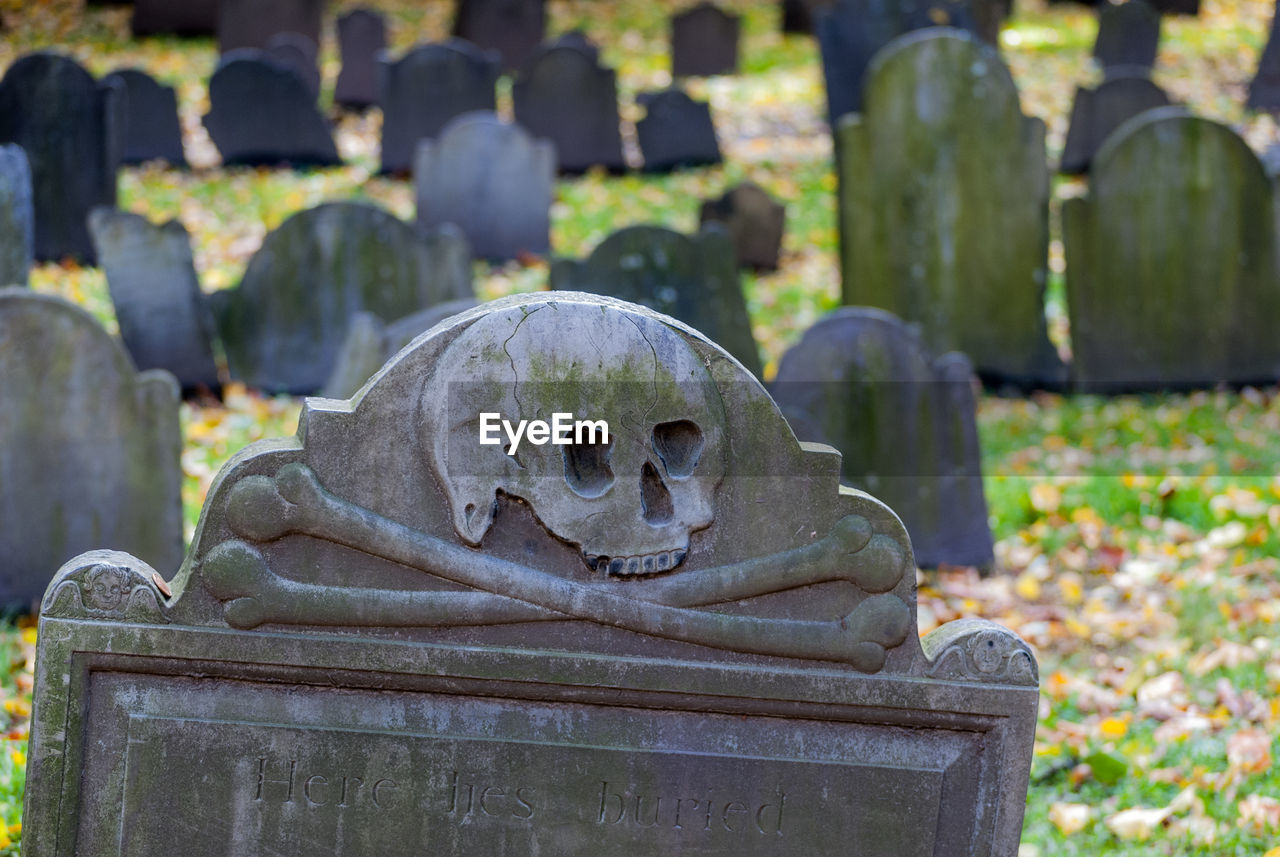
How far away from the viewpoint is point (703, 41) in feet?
52.5

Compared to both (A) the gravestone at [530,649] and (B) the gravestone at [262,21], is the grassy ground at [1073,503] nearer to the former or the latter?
(B) the gravestone at [262,21]

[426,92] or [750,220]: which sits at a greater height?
[426,92]

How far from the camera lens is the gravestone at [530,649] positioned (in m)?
2.77

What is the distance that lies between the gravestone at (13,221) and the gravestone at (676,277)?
236 centimetres

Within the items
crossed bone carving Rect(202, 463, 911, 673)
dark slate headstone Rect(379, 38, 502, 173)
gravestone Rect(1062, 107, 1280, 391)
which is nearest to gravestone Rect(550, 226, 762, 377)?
gravestone Rect(1062, 107, 1280, 391)

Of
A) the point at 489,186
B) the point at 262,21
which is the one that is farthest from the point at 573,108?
the point at 262,21

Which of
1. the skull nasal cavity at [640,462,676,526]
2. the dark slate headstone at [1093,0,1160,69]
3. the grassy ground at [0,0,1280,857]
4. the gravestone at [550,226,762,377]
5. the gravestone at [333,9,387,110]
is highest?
the dark slate headstone at [1093,0,1160,69]

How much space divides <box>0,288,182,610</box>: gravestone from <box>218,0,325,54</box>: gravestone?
36.8 ft

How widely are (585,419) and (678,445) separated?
0.20m

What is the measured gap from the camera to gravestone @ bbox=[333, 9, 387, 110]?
1411 centimetres

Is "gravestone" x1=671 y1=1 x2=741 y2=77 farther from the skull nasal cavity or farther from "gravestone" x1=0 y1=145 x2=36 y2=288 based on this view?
the skull nasal cavity

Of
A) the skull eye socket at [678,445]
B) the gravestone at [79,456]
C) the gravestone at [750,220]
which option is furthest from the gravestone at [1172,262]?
the skull eye socket at [678,445]

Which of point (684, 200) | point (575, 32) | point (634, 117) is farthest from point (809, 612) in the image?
point (575, 32)

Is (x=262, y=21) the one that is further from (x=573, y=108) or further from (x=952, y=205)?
(x=952, y=205)
